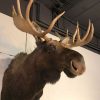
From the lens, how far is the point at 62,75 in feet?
10.1

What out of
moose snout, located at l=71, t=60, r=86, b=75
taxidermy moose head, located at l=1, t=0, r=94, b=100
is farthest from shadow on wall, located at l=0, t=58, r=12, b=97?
moose snout, located at l=71, t=60, r=86, b=75

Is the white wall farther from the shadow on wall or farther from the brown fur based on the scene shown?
the brown fur

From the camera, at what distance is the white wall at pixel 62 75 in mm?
2595

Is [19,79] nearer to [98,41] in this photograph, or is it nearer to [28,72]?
[28,72]

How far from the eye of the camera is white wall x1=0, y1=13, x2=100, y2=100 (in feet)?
8.51

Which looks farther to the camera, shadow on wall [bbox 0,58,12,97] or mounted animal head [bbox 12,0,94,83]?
shadow on wall [bbox 0,58,12,97]

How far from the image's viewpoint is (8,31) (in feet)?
8.71

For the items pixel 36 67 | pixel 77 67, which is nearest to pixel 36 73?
pixel 36 67

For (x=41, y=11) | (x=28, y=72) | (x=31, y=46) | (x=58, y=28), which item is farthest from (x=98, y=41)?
(x=28, y=72)

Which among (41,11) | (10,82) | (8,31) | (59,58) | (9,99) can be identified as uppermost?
(41,11)

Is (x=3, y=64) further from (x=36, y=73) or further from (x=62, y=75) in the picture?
(x=62, y=75)

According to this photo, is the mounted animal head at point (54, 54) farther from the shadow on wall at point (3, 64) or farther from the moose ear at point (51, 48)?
the shadow on wall at point (3, 64)

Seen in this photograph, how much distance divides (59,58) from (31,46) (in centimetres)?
76

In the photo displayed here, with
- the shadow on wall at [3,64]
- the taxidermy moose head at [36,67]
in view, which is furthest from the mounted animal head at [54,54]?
the shadow on wall at [3,64]
